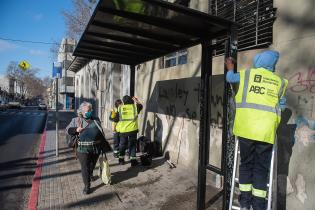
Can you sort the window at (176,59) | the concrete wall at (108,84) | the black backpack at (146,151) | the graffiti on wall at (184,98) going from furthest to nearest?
the concrete wall at (108,84) → the window at (176,59) → the black backpack at (146,151) → the graffiti on wall at (184,98)

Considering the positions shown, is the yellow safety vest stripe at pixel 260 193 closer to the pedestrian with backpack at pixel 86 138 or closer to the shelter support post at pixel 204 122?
the shelter support post at pixel 204 122

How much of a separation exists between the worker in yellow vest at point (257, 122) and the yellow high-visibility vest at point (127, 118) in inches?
164

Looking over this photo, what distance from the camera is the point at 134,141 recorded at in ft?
25.0

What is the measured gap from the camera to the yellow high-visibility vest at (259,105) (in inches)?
137

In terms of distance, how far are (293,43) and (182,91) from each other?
3.74m

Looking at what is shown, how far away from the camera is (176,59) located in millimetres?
8898

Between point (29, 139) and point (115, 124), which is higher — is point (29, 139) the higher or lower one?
the lower one

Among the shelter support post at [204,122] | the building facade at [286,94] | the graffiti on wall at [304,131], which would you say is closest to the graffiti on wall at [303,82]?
the building facade at [286,94]

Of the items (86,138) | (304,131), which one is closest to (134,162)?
(86,138)

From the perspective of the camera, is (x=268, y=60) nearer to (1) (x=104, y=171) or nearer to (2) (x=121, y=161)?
(1) (x=104, y=171)

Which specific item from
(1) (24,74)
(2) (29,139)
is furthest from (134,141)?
(1) (24,74)

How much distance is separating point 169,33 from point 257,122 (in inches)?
101

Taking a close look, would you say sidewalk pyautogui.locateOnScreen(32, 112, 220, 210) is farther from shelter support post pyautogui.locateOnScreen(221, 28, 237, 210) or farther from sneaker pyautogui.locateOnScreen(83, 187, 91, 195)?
shelter support post pyautogui.locateOnScreen(221, 28, 237, 210)

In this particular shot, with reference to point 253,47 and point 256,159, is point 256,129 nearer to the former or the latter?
point 256,159
